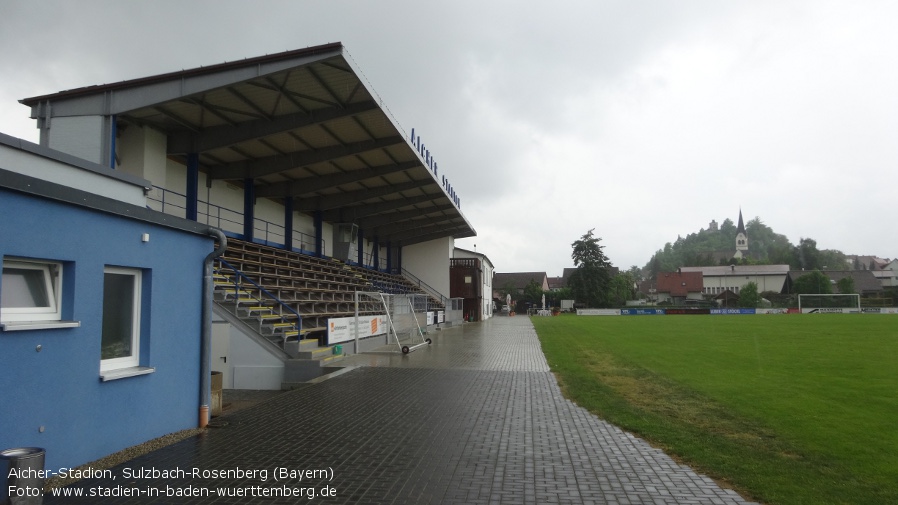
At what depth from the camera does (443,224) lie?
40812 millimetres

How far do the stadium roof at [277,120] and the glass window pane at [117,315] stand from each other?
8292 millimetres

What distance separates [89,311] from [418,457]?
12.4 ft

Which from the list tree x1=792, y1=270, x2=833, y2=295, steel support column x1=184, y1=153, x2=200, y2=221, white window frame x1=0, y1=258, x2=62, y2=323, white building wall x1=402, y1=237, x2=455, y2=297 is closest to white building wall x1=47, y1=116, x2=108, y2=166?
steel support column x1=184, y1=153, x2=200, y2=221

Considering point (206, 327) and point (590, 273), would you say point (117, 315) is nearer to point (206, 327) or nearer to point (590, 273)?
point (206, 327)

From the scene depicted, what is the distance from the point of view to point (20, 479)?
14.3 ft

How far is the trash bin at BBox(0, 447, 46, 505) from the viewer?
4363 millimetres

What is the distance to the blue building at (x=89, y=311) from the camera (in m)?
4.95

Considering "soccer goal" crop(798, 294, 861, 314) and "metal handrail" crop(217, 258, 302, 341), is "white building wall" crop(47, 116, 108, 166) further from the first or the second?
"soccer goal" crop(798, 294, 861, 314)

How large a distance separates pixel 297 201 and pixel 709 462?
2411cm

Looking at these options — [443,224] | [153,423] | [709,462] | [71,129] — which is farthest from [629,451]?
[443,224]

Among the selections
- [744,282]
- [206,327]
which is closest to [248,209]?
[206,327]

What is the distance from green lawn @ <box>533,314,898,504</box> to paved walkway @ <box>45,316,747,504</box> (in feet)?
2.08

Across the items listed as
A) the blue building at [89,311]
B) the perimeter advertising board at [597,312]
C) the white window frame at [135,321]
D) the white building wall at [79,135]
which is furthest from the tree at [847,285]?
the white window frame at [135,321]

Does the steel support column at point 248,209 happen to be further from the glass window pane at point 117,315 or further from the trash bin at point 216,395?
the glass window pane at point 117,315
